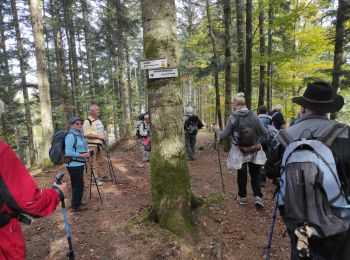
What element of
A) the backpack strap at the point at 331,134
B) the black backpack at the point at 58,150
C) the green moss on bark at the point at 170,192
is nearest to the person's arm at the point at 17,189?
the green moss on bark at the point at 170,192

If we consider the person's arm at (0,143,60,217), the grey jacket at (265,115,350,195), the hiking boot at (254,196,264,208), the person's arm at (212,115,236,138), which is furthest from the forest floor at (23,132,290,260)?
the grey jacket at (265,115,350,195)

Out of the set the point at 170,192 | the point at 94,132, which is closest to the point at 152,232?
the point at 170,192

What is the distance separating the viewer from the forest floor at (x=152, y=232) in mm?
3805

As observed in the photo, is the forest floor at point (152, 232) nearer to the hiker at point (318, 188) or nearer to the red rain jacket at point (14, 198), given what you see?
the hiker at point (318, 188)

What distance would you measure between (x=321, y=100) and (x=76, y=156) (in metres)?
4.52

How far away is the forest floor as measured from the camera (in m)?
3.80

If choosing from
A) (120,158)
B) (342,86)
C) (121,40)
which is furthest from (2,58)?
(342,86)

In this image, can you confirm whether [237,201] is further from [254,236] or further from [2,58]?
[2,58]

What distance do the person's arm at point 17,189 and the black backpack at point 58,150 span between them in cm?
318

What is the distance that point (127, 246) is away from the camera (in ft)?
12.6

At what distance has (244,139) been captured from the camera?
5.29m

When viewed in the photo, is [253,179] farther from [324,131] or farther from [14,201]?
[14,201]

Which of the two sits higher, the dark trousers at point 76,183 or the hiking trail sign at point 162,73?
the hiking trail sign at point 162,73

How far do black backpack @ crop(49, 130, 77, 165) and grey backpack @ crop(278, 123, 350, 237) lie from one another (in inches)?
171
